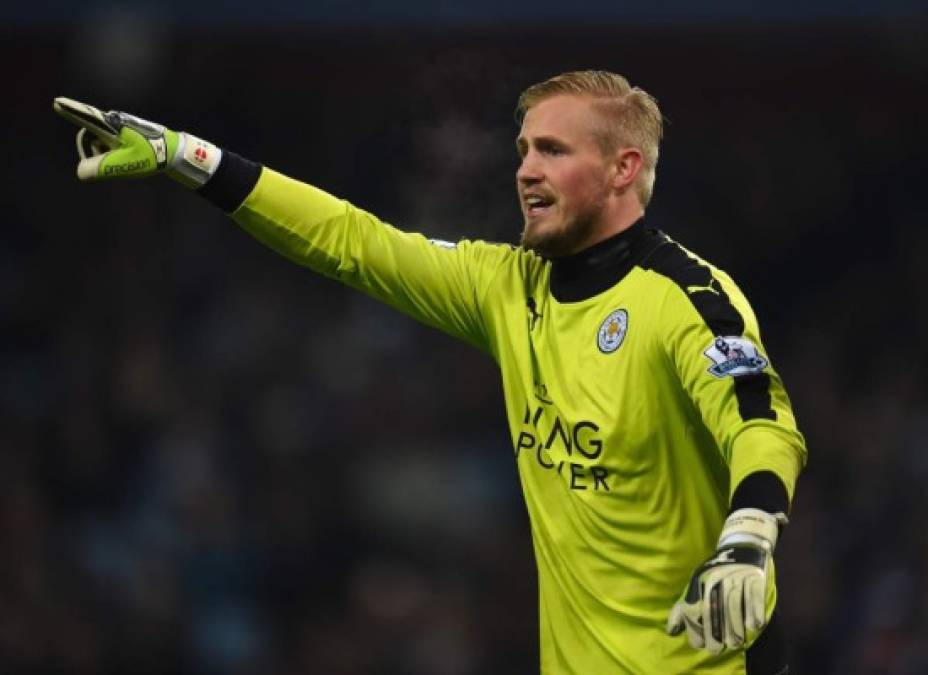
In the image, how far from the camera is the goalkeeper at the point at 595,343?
3377 millimetres

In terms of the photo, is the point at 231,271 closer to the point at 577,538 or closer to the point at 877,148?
the point at 877,148

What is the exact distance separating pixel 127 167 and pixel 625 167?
119 centimetres

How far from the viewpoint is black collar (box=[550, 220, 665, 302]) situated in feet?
12.2

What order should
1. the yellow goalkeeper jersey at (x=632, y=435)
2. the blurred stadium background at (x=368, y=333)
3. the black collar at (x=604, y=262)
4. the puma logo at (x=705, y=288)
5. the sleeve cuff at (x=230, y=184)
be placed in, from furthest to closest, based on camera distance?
the blurred stadium background at (x=368, y=333), the sleeve cuff at (x=230, y=184), the black collar at (x=604, y=262), the puma logo at (x=705, y=288), the yellow goalkeeper jersey at (x=632, y=435)

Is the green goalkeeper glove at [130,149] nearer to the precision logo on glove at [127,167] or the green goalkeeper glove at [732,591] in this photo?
the precision logo on glove at [127,167]

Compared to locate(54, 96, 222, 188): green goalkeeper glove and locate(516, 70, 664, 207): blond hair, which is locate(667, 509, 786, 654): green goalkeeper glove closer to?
locate(516, 70, 664, 207): blond hair

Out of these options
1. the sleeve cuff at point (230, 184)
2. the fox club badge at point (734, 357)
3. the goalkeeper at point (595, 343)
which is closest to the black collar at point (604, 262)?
the goalkeeper at point (595, 343)

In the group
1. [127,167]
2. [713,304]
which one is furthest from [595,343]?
[127,167]

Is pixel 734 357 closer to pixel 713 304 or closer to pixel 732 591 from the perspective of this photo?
pixel 713 304

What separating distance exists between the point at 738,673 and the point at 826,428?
394 cm

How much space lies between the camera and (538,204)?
3770 millimetres

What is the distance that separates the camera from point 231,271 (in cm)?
752

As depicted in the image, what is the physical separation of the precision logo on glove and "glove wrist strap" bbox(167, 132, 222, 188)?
0.23ft

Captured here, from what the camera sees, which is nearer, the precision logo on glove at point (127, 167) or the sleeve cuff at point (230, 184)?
the precision logo on glove at point (127, 167)
